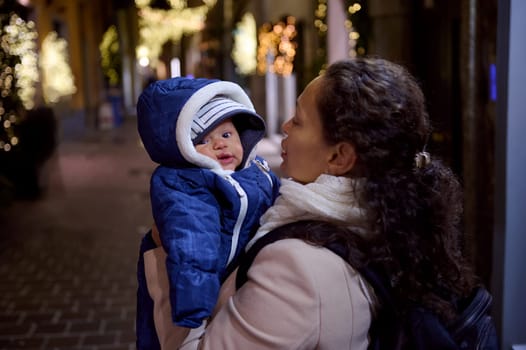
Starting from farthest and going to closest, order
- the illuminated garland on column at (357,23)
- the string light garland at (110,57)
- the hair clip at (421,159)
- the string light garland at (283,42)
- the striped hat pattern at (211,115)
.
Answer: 1. the string light garland at (110,57)
2. the string light garland at (283,42)
3. the illuminated garland on column at (357,23)
4. the striped hat pattern at (211,115)
5. the hair clip at (421,159)

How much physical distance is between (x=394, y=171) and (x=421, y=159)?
90mm

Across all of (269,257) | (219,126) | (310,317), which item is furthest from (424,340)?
(219,126)

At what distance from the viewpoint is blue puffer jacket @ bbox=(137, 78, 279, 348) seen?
1.66 m

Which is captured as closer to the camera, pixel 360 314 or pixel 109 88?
pixel 360 314

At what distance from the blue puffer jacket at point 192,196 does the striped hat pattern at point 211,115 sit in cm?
5

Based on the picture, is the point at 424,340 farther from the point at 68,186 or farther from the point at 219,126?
the point at 68,186

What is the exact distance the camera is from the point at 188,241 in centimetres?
168

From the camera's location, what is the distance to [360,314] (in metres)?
1.51

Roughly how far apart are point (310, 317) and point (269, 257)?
165 mm

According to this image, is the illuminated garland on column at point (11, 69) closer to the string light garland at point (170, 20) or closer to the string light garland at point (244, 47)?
the string light garland at point (170, 20)

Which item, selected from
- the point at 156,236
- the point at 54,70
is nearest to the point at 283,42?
the point at 54,70

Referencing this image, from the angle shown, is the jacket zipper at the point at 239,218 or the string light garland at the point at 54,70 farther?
the string light garland at the point at 54,70

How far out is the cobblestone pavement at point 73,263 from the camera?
16.4 ft

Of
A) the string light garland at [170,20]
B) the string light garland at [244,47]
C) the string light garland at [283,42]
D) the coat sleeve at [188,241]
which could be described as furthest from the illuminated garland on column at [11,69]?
the string light garland at [244,47]
